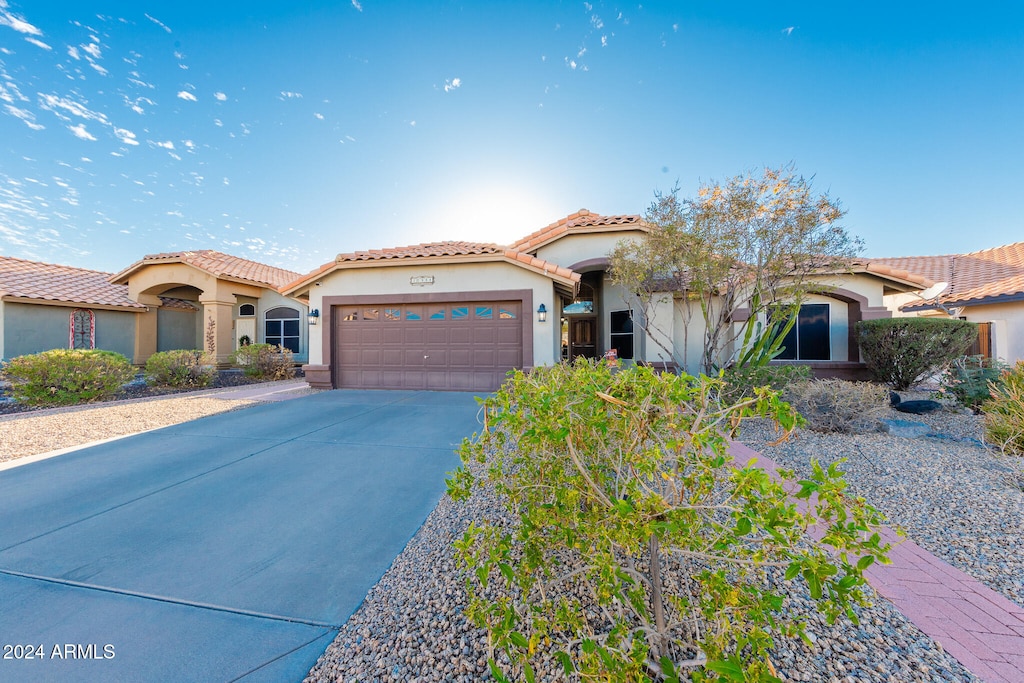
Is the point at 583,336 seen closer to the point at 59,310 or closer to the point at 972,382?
the point at 972,382

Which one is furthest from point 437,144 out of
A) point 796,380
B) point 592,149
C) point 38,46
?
point 796,380

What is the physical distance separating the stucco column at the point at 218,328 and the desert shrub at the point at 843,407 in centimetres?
1946

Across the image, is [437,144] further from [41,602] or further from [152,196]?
[41,602]

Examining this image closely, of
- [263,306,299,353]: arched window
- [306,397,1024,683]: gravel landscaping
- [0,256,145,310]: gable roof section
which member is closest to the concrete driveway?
[306,397,1024,683]: gravel landscaping

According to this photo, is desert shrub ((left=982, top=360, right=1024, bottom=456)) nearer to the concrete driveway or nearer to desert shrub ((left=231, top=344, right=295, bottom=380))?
the concrete driveway

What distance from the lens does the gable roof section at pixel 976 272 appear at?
10734 millimetres

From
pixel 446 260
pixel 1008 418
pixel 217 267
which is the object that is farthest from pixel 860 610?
pixel 217 267

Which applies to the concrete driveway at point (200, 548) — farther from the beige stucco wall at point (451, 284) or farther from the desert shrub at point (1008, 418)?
the desert shrub at point (1008, 418)

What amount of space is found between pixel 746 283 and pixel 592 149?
261 inches

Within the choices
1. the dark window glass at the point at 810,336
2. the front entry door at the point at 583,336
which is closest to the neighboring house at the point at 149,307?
the front entry door at the point at 583,336

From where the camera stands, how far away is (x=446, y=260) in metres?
11.0

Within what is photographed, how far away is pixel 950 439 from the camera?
550 centimetres

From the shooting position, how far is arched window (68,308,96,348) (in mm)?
14812

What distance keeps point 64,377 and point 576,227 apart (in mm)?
13920
